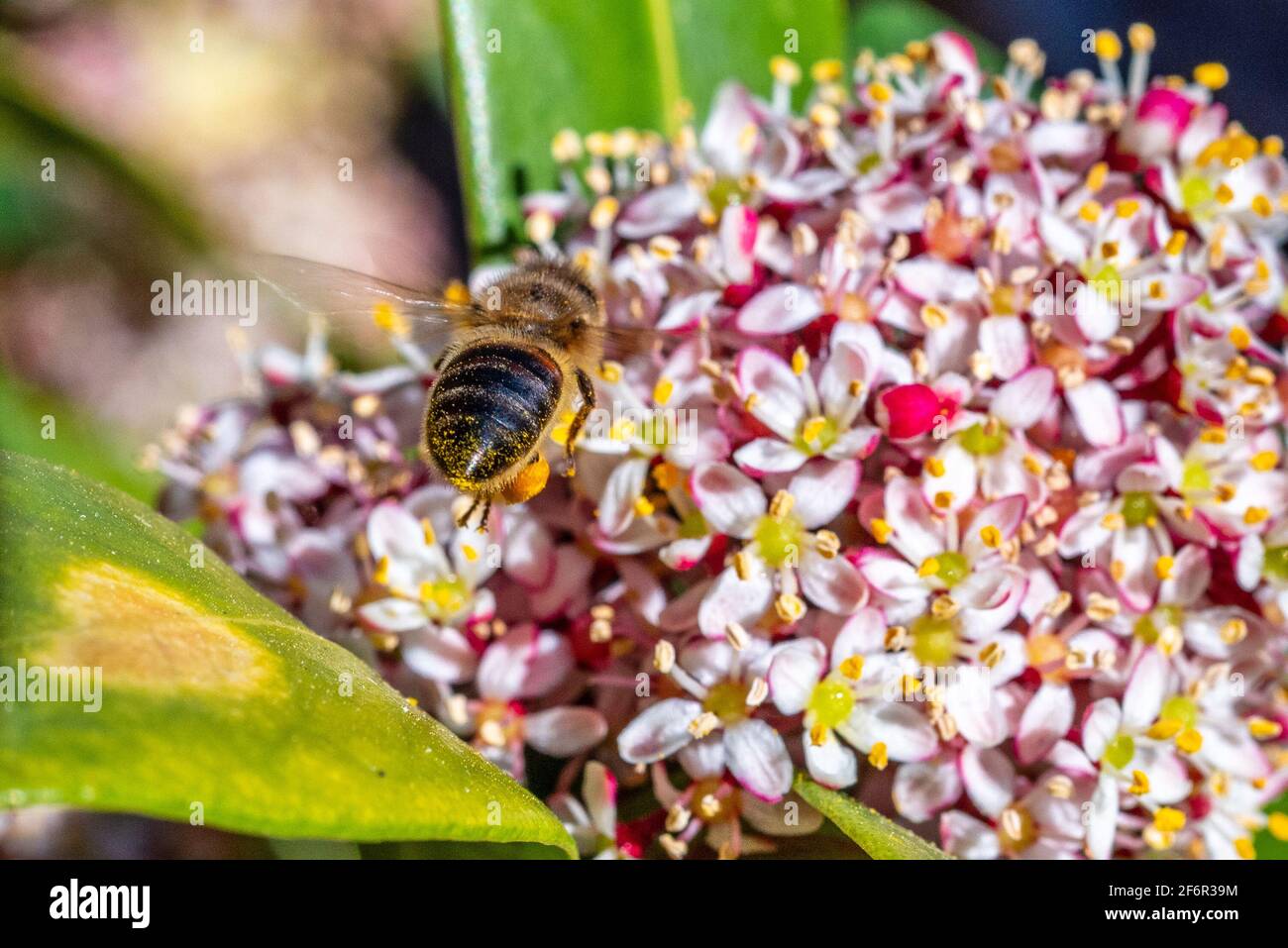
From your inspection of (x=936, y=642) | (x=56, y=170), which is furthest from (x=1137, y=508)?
(x=56, y=170)

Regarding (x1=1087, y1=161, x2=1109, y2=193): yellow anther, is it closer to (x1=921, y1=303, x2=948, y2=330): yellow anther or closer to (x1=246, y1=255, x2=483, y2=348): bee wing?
(x1=921, y1=303, x2=948, y2=330): yellow anther

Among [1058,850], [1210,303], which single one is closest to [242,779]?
[1058,850]

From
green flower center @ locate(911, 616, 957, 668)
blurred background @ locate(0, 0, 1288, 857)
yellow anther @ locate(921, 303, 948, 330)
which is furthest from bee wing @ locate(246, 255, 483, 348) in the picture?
green flower center @ locate(911, 616, 957, 668)

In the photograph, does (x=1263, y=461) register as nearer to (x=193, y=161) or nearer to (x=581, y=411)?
(x=581, y=411)

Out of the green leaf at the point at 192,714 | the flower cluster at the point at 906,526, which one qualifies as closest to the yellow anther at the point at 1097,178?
the flower cluster at the point at 906,526

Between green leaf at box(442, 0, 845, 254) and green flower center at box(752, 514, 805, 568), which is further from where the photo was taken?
green leaf at box(442, 0, 845, 254)

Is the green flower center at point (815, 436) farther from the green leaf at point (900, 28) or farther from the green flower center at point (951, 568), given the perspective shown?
the green leaf at point (900, 28)
